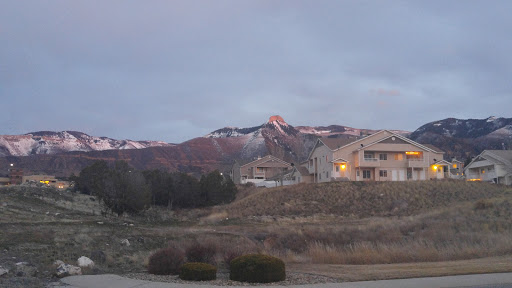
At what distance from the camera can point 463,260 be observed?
1908 centimetres

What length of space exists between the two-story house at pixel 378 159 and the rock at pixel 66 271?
50.7 m

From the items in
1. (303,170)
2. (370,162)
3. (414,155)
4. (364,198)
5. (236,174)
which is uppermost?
(414,155)

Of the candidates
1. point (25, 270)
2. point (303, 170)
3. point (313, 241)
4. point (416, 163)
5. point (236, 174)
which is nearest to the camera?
point (25, 270)

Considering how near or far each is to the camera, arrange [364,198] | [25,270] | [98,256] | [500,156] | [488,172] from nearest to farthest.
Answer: [25,270] → [98,256] → [364,198] → [500,156] → [488,172]

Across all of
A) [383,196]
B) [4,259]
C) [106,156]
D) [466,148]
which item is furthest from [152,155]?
[4,259]

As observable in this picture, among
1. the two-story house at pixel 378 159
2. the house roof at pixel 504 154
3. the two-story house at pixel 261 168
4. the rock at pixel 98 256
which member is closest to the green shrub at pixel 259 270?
the rock at pixel 98 256

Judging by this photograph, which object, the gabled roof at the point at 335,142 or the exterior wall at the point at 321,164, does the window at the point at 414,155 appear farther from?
the exterior wall at the point at 321,164

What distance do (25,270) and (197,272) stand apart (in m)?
5.49

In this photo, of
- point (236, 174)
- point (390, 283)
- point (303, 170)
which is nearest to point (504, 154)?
point (303, 170)

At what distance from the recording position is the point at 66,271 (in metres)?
15.7

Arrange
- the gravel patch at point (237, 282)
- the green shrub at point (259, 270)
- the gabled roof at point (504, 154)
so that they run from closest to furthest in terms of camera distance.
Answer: the gravel patch at point (237, 282)
the green shrub at point (259, 270)
the gabled roof at point (504, 154)

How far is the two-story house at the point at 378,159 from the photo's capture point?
64.9 metres

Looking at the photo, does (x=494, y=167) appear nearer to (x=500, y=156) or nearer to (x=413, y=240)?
(x=500, y=156)

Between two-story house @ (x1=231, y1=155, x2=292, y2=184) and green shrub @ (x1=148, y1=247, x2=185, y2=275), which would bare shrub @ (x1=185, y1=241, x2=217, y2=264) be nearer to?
green shrub @ (x1=148, y1=247, x2=185, y2=275)
